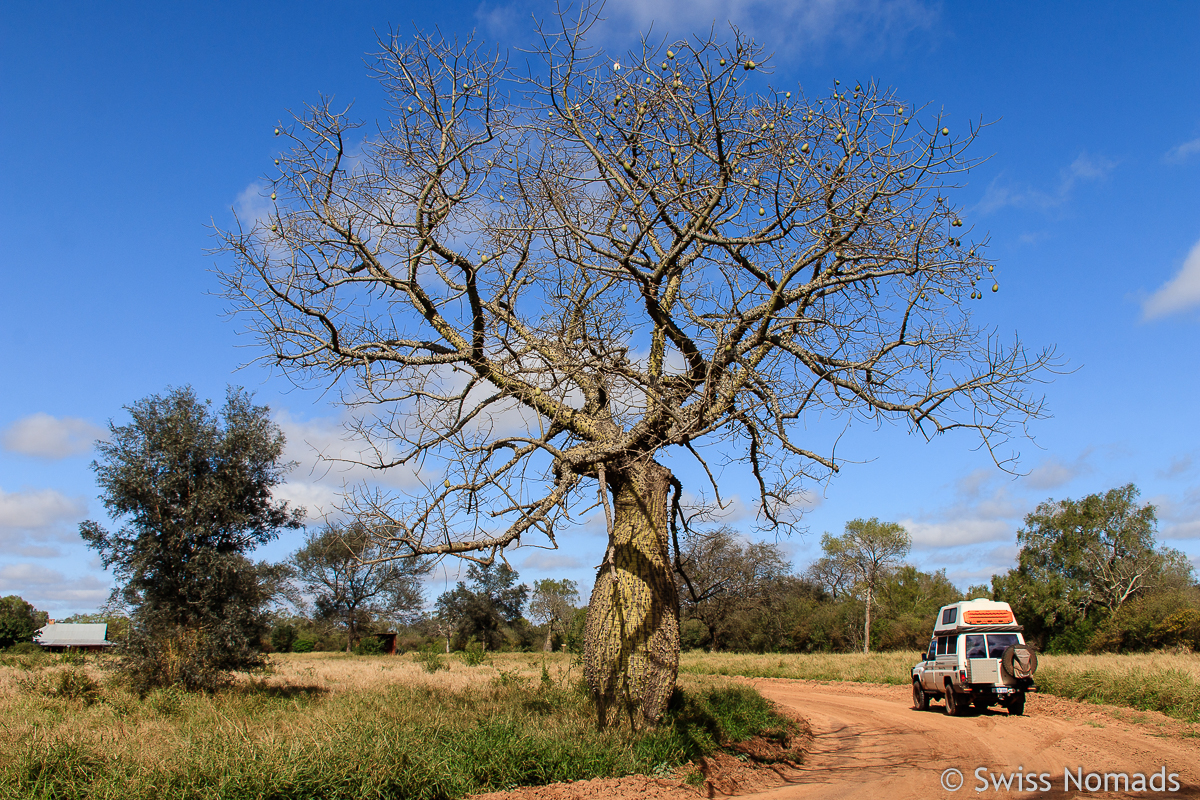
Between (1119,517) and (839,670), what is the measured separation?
27874 millimetres

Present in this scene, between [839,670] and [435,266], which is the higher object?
[435,266]

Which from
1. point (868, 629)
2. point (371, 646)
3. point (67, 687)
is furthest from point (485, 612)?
point (67, 687)

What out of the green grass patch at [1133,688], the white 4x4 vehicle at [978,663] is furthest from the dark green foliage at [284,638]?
the green grass patch at [1133,688]

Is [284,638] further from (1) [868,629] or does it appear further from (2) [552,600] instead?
(1) [868,629]

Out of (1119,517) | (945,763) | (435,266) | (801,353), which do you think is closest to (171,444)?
(435,266)

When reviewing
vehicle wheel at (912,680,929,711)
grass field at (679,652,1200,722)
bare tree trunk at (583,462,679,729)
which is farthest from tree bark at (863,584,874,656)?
bare tree trunk at (583,462,679,729)

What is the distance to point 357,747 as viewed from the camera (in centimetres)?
571

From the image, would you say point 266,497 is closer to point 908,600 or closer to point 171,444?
point 171,444

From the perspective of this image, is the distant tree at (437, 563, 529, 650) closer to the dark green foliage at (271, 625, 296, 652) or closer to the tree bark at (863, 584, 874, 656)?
the dark green foliage at (271, 625, 296, 652)

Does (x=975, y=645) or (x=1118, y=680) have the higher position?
(x=975, y=645)

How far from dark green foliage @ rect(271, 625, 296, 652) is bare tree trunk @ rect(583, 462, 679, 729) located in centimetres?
3863

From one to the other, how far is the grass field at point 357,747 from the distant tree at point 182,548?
338cm

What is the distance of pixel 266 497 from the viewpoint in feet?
50.0

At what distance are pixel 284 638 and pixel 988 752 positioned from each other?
43050 millimetres
